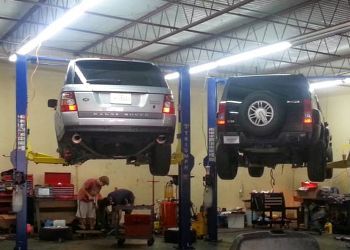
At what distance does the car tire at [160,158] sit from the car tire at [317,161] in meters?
2.00

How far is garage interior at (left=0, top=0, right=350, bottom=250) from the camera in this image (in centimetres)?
1008

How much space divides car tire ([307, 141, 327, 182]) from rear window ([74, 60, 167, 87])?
237cm

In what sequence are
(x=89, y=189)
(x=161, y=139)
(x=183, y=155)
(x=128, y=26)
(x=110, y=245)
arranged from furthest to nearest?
(x=89, y=189)
(x=128, y=26)
(x=110, y=245)
(x=183, y=155)
(x=161, y=139)

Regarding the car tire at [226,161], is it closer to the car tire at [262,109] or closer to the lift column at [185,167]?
the car tire at [262,109]

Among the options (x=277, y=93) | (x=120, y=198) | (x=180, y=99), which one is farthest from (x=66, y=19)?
(x=120, y=198)

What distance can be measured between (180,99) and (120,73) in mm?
3822

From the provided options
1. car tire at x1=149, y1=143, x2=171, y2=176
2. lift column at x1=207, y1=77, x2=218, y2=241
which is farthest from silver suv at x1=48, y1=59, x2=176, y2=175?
lift column at x1=207, y1=77, x2=218, y2=241

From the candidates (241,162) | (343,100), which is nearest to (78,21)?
(241,162)

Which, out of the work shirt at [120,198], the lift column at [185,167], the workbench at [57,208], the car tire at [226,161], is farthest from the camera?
the workbench at [57,208]

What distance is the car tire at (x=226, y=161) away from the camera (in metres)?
7.22

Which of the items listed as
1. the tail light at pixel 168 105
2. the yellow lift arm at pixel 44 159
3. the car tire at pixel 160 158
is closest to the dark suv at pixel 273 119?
the car tire at pixel 160 158

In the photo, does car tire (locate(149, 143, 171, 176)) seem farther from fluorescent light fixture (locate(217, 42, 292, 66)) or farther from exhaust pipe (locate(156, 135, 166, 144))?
fluorescent light fixture (locate(217, 42, 292, 66))

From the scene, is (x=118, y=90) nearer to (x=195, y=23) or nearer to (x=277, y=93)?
(x=277, y=93)

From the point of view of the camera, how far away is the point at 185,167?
9.80 metres
